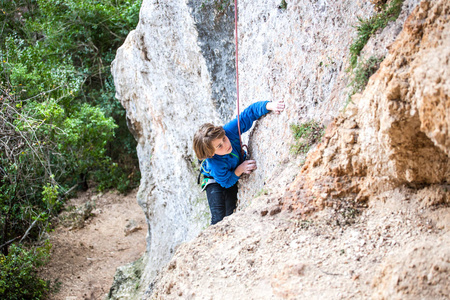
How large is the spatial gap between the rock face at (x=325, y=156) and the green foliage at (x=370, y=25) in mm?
66

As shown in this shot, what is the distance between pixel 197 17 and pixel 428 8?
3.16 m

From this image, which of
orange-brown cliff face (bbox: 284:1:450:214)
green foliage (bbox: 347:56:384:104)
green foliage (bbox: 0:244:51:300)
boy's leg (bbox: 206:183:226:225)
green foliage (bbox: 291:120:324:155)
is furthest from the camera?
green foliage (bbox: 0:244:51:300)

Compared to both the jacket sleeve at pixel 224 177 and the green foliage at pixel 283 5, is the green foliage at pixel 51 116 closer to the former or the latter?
the jacket sleeve at pixel 224 177

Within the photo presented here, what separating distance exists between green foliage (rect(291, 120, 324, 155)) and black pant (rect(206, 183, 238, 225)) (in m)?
1.29

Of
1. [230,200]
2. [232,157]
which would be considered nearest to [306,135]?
[232,157]

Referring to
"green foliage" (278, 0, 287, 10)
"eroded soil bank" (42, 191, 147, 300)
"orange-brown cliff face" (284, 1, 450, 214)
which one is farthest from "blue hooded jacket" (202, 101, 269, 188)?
"eroded soil bank" (42, 191, 147, 300)

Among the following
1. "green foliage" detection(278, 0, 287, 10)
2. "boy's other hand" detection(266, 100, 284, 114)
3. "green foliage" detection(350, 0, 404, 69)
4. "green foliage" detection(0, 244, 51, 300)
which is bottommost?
"green foliage" detection(0, 244, 51, 300)

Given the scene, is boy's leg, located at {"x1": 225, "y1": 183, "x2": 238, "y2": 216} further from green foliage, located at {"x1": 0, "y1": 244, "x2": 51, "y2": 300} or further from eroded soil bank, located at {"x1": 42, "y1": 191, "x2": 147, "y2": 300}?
eroded soil bank, located at {"x1": 42, "y1": 191, "x2": 147, "y2": 300}

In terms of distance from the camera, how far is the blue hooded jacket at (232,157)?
12.5ft

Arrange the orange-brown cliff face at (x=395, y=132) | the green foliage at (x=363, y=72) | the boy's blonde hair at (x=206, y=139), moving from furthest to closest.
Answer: the boy's blonde hair at (x=206, y=139) < the green foliage at (x=363, y=72) < the orange-brown cliff face at (x=395, y=132)

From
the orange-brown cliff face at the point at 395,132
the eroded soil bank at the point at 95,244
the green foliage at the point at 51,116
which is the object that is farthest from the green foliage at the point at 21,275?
the orange-brown cliff face at the point at 395,132

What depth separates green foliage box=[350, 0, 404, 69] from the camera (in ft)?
8.31

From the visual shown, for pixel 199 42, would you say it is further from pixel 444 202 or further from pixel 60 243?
pixel 60 243

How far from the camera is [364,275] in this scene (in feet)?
6.55
